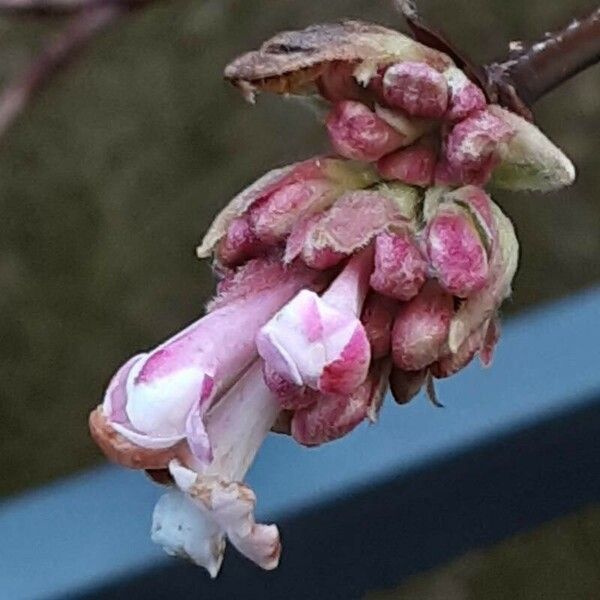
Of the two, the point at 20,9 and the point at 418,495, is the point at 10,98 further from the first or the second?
the point at 418,495

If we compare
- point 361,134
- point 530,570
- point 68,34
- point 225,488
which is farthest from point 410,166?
point 530,570

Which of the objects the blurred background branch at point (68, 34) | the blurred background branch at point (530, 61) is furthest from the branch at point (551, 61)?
the blurred background branch at point (68, 34)

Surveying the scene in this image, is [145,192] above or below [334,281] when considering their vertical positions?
below

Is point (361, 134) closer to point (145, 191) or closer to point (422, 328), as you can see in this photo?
point (422, 328)

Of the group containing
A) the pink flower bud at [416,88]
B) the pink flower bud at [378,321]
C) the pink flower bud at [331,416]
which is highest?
the pink flower bud at [416,88]

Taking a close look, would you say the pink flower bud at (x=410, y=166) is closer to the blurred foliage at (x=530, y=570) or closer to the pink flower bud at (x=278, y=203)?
the pink flower bud at (x=278, y=203)
